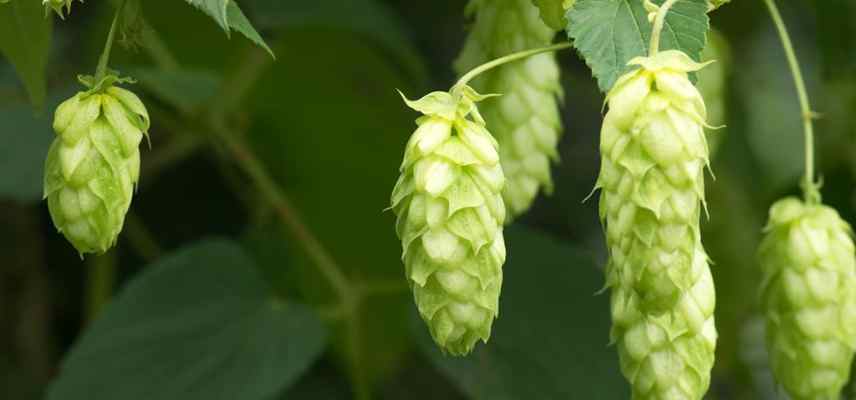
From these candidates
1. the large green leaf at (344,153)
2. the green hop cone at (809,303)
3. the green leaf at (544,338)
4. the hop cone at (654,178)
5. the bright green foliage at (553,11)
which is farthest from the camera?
the large green leaf at (344,153)

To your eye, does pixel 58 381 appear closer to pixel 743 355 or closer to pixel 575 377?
pixel 575 377

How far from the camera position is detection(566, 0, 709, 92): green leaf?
995 mm

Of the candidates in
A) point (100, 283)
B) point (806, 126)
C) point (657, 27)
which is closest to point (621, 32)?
point (657, 27)

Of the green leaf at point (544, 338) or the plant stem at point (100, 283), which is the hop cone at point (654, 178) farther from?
the plant stem at point (100, 283)

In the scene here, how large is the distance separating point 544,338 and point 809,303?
469 millimetres

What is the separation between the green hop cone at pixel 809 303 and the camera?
1.20 metres

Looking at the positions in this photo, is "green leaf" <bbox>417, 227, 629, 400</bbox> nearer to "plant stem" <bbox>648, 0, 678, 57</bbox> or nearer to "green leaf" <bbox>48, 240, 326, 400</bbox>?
"green leaf" <bbox>48, 240, 326, 400</bbox>

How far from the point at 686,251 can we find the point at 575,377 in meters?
0.67

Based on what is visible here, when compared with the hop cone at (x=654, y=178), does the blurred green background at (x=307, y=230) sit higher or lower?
lower

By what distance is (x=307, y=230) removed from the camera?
182 cm

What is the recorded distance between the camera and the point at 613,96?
939 mm

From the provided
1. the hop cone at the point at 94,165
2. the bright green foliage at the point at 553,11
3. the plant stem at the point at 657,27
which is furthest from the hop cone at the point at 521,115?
the hop cone at the point at 94,165

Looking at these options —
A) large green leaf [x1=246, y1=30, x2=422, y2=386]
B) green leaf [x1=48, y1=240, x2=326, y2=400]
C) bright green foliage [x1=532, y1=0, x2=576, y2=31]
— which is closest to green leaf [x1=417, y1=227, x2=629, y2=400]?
green leaf [x1=48, y1=240, x2=326, y2=400]

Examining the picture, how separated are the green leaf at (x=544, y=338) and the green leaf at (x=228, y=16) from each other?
2.17 feet
